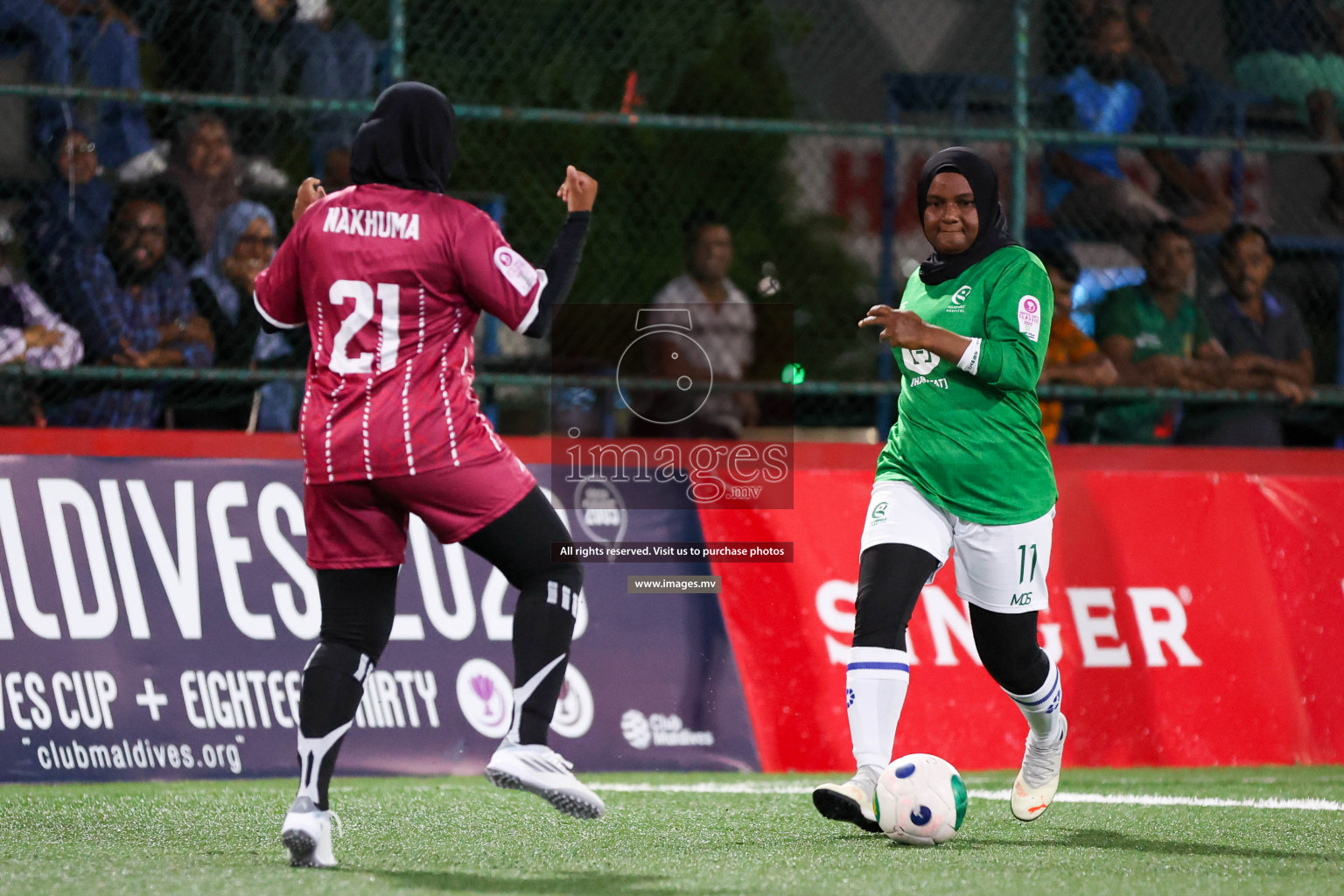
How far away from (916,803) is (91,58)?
18.0ft

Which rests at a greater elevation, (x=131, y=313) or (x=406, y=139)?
(x=406, y=139)

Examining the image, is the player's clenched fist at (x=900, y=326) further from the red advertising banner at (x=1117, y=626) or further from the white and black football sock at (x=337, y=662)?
the red advertising banner at (x=1117, y=626)

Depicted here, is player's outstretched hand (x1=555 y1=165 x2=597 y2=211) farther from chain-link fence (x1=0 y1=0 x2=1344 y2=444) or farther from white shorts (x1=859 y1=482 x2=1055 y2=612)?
chain-link fence (x1=0 y1=0 x2=1344 y2=444)

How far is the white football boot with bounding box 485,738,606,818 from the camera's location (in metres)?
4.39

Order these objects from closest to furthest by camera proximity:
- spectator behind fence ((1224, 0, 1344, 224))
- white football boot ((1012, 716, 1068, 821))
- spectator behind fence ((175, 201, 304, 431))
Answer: white football boot ((1012, 716, 1068, 821))
spectator behind fence ((175, 201, 304, 431))
spectator behind fence ((1224, 0, 1344, 224))

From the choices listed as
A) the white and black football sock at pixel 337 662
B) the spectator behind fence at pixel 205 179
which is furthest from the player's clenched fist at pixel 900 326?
the spectator behind fence at pixel 205 179

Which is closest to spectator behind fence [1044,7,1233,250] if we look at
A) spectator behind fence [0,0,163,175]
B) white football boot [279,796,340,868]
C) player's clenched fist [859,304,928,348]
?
player's clenched fist [859,304,928,348]

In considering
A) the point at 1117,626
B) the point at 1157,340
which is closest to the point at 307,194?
the point at 1117,626

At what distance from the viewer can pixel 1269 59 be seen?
9.99 metres

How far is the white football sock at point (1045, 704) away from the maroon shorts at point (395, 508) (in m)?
1.96

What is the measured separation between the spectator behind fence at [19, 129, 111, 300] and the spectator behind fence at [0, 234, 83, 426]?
0.34 ft

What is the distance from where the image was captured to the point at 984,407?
533cm

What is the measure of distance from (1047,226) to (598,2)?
3.83 meters

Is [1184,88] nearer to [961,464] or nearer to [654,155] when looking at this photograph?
[654,155]
